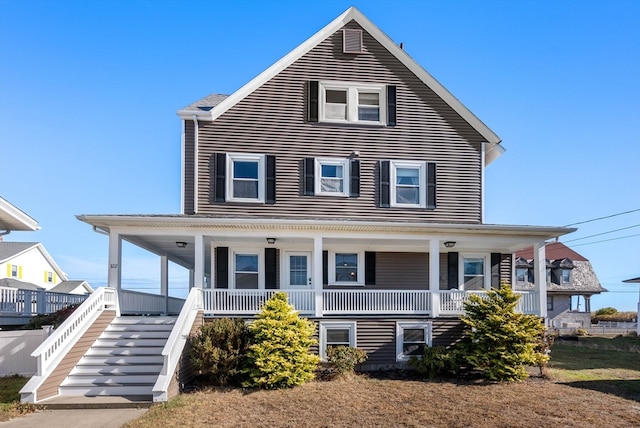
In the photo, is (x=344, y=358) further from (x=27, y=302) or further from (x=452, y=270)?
(x=27, y=302)

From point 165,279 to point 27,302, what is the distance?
14.5 ft

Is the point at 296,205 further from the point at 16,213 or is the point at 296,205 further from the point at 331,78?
the point at 16,213

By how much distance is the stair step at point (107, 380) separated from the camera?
10.6 m

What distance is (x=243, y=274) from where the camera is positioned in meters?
15.5

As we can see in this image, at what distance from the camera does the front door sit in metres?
15.7

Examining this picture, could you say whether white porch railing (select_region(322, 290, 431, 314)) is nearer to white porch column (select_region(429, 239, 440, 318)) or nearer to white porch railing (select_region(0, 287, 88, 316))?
white porch column (select_region(429, 239, 440, 318))

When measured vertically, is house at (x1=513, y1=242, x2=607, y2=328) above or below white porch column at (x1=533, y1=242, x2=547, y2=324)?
below

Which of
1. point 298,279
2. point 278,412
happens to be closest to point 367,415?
point 278,412

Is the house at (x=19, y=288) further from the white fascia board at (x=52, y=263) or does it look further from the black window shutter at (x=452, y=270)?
the black window shutter at (x=452, y=270)

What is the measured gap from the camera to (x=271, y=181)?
15.2 metres

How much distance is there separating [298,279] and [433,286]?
14.2 ft

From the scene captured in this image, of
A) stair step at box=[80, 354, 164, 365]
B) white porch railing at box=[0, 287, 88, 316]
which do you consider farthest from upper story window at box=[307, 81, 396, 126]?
white porch railing at box=[0, 287, 88, 316]

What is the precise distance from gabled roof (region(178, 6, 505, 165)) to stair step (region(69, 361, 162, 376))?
7.57 m

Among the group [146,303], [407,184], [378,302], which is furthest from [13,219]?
[407,184]
